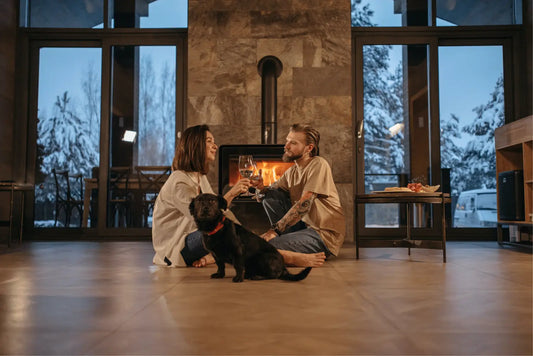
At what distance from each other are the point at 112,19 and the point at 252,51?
194 centimetres

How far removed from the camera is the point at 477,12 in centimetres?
571

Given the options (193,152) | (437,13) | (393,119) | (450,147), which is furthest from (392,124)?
(193,152)

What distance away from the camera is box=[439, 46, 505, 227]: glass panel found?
18.5 ft

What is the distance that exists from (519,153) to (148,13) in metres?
4.68

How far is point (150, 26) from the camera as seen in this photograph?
5727mm

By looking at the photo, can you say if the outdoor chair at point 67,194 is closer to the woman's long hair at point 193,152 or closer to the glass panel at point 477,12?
the woman's long hair at point 193,152

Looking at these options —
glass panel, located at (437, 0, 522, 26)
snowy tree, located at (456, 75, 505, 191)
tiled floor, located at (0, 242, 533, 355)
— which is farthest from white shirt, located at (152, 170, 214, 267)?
glass panel, located at (437, 0, 522, 26)

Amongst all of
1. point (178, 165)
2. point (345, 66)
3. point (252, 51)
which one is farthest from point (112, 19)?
point (178, 165)

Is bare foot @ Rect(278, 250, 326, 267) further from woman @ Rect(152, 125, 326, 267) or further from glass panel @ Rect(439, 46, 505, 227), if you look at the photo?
glass panel @ Rect(439, 46, 505, 227)

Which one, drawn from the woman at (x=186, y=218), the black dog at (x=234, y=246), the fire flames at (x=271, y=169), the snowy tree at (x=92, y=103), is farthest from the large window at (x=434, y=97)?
the black dog at (x=234, y=246)

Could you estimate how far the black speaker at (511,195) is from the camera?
4395mm

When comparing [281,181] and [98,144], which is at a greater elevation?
[98,144]

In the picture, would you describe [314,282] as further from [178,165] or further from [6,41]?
[6,41]

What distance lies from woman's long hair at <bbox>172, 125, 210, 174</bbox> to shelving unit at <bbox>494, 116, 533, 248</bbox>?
10.1 ft
